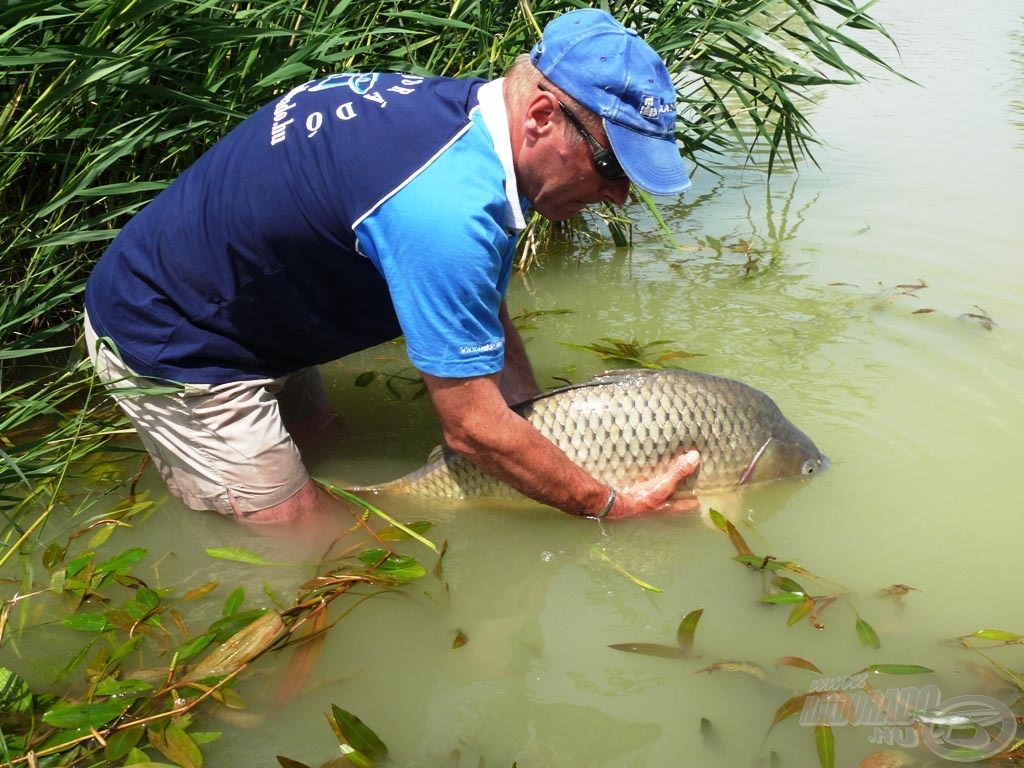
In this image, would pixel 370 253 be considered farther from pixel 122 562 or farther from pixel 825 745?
pixel 825 745

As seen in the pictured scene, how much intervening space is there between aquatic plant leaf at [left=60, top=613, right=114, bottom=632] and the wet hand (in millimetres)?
1513

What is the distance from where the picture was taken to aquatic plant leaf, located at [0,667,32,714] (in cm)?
239

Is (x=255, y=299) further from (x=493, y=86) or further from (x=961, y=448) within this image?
(x=961, y=448)

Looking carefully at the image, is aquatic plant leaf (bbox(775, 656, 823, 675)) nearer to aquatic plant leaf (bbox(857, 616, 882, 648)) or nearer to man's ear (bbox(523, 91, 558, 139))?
aquatic plant leaf (bbox(857, 616, 882, 648))

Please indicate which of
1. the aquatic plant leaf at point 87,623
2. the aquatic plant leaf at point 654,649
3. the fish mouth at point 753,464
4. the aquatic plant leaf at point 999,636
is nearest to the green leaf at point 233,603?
the aquatic plant leaf at point 87,623

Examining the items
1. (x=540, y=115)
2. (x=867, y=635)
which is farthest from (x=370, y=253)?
(x=867, y=635)

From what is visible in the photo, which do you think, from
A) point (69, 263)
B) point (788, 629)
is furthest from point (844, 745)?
point (69, 263)

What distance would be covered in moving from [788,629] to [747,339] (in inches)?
78.4

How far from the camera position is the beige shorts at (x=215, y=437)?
10.1 ft

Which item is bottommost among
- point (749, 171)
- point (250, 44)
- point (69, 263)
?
point (749, 171)

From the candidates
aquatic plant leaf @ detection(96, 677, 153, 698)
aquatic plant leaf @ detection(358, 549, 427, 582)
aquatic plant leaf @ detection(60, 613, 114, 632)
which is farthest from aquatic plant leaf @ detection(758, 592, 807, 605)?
aquatic plant leaf @ detection(60, 613, 114, 632)

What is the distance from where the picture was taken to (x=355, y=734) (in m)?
2.33

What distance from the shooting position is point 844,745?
2398 mm
